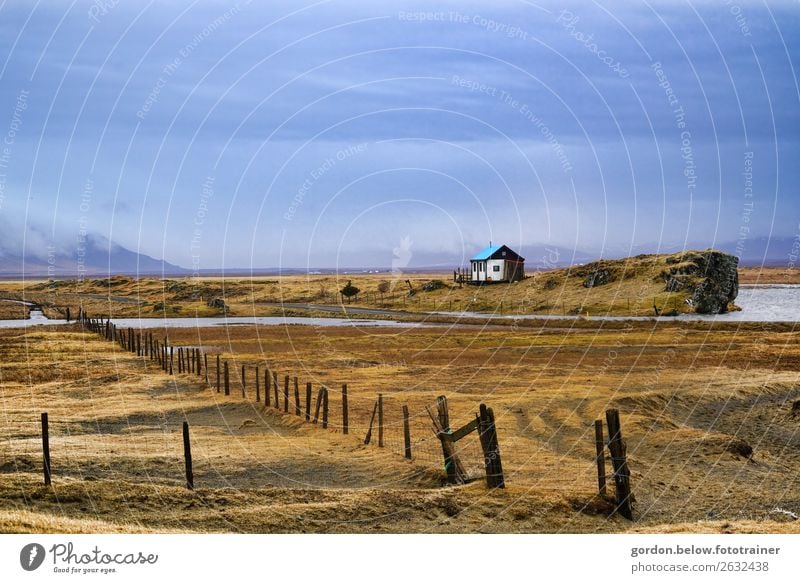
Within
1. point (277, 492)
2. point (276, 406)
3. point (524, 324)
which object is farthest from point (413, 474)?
point (524, 324)

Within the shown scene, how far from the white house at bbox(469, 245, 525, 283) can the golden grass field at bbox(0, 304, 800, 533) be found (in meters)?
65.6

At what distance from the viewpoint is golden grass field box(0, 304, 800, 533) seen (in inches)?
822

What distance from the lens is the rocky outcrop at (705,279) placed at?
10512 cm

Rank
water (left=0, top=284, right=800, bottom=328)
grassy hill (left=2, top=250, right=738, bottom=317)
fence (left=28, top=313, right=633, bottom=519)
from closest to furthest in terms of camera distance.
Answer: fence (left=28, top=313, right=633, bottom=519) → water (left=0, top=284, right=800, bottom=328) → grassy hill (left=2, top=250, right=738, bottom=317)

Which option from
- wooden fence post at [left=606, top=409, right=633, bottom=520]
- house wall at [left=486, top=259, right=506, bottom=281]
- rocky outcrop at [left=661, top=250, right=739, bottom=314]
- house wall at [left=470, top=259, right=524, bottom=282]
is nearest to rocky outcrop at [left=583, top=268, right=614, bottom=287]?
rocky outcrop at [left=661, top=250, right=739, bottom=314]

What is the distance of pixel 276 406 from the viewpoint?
38125mm

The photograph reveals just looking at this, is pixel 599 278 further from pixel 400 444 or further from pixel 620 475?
pixel 620 475

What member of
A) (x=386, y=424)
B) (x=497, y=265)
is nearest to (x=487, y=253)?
(x=497, y=265)

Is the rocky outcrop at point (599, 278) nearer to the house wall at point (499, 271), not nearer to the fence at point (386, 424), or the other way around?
the house wall at point (499, 271)

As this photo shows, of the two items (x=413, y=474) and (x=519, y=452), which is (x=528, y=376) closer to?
(x=519, y=452)

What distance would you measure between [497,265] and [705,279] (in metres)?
33.0

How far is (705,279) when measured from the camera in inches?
4254

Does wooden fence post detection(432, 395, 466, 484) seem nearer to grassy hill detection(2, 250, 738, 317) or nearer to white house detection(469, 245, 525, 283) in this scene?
grassy hill detection(2, 250, 738, 317)

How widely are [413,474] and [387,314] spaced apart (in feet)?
287
